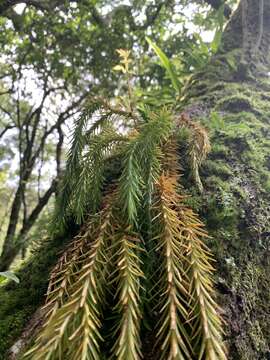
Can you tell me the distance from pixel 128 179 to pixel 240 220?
0.51m

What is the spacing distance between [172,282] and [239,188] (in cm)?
72

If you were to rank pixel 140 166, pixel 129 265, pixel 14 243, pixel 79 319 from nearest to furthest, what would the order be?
pixel 79 319
pixel 129 265
pixel 140 166
pixel 14 243

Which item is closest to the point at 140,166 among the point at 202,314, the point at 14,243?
the point at 202,314

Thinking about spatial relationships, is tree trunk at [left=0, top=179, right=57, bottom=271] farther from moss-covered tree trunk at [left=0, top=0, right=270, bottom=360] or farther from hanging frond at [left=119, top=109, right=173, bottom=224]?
hanging frond at [left=119, top=109, right=173, bottom=224]

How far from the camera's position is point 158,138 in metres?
1.16

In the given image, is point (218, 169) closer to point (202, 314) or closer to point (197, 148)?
point (197, 148)

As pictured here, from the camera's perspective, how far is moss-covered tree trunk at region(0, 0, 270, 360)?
3.31ft

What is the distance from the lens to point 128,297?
77 centimetres

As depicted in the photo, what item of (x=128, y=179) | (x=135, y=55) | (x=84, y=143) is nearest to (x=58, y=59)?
(x=135, y=55)

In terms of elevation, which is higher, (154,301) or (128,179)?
(128,179)

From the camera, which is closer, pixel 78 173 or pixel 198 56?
pixel 78 173

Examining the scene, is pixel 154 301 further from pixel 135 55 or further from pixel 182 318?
pixel 135 55

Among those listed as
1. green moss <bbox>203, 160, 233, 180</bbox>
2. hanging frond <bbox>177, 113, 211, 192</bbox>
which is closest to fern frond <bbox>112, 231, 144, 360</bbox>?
hanging frond <bbox>177, 113, 211, 192</bbox>

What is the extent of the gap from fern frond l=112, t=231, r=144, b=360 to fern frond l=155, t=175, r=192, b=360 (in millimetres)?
56
